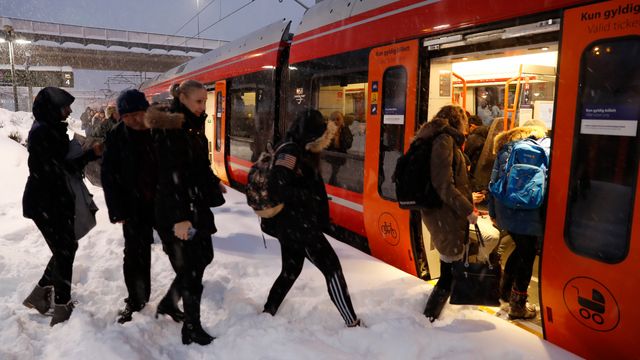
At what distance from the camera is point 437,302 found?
3287mm

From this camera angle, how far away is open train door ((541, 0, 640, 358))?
2426 millimetres

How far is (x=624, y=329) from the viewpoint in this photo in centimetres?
247

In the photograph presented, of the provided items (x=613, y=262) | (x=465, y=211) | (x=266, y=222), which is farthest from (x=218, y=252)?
(x=613, y=262)

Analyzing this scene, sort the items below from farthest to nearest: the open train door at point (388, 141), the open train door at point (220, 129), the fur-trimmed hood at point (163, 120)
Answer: the open train door at point (220, 129) < the open train door at point (388, 141) < the fur-trimmed hood at point (163, 120)

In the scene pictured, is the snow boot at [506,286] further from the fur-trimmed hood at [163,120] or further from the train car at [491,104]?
the fur-trimmed hood at [163,120]

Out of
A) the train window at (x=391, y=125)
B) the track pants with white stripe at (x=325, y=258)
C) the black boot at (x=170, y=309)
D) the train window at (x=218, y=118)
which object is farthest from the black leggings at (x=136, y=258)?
the train window at (x=218, y=118)

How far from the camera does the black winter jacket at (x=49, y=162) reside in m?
3.18

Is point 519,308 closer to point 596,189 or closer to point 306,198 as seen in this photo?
point 596,189

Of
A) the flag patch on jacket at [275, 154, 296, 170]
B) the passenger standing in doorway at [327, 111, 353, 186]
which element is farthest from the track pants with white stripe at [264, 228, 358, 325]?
the passenger standing in doorway at [327, 111, 353, 186]

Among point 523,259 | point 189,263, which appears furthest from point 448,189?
point 189,263

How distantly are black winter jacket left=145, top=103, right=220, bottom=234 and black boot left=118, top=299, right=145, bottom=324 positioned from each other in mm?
924

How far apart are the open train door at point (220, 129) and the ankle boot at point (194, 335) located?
595 centimetres

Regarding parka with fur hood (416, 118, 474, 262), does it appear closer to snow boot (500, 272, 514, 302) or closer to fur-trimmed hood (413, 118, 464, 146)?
fur-trimmed hood (413, 118, 464, 146)

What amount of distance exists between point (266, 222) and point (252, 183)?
30cm
